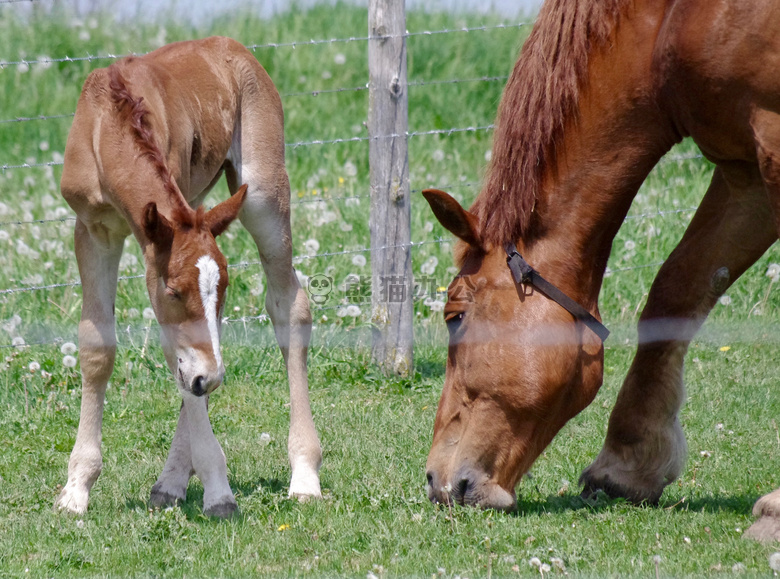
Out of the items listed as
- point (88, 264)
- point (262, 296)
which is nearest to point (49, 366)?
point (262, 296)

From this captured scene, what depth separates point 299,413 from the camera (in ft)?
14.2

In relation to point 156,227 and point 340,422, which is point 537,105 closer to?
point 156,227

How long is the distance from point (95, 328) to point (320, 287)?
274cm

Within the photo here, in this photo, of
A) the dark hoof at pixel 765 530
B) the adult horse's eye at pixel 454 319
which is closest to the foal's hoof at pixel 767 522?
the dark hoof at pixel 765 530

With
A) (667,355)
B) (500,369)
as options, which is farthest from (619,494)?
(500,369)

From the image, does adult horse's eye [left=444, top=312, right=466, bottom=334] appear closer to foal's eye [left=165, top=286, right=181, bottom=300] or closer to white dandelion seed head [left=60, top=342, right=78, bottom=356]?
foal's eye [left=165, top=286, right=181, bottom=300]

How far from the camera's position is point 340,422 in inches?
200

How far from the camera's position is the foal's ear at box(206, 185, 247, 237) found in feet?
11.7

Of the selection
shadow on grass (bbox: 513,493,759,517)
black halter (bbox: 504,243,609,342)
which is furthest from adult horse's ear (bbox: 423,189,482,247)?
shadow on grass (bbox: 513,493,759,517)

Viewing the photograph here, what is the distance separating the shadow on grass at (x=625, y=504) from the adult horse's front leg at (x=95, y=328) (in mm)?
1741

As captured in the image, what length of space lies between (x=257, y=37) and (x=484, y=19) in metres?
2.97

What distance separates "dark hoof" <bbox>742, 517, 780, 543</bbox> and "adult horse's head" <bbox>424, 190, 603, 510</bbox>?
69cm

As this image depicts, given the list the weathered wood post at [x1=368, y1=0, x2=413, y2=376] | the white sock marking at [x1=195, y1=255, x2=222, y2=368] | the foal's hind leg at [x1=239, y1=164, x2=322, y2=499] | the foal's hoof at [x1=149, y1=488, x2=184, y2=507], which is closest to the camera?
the white sock marking at [x1=195, y1=255, x2=222, y2=368]

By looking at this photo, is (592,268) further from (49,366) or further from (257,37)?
(257,37)
